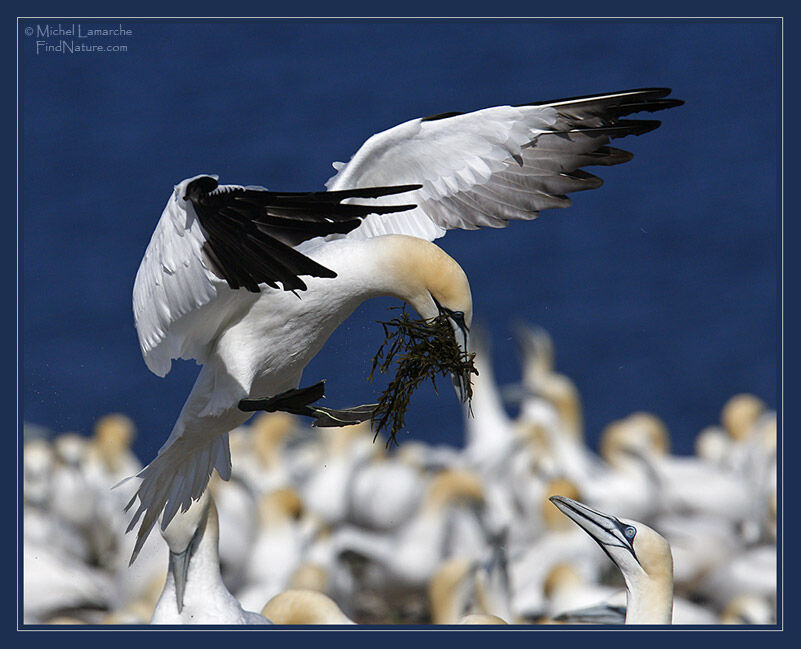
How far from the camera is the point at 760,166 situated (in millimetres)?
15469

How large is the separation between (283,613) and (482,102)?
7939mm

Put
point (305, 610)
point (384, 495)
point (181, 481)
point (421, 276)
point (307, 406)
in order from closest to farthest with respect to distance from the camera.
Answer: point (421, 276)
point (307, 406)
point (181, 481)
point (305, 610)
point (384, 495)

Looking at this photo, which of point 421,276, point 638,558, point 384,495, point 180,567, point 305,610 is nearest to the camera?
point 421,276

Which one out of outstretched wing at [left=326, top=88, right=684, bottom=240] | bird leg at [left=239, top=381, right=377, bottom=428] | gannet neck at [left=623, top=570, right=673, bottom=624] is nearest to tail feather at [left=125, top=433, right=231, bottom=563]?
bird leg at [left=239, top=381, right=377, bottom=428]

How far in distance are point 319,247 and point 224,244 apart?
25.6 inches

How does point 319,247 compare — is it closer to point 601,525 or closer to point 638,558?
point 601,525

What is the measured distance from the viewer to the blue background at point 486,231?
39.2ft

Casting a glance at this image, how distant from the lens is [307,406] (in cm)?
422

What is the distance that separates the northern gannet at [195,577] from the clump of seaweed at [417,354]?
143 cm

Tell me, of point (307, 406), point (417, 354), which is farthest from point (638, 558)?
point (307, 406)

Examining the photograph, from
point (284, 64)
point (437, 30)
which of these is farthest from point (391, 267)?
point (437, 30)

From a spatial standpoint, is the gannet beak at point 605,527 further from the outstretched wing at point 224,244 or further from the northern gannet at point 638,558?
the outstretched wing at point 224,244

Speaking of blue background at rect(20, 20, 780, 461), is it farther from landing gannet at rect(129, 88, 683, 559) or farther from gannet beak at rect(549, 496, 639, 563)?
gannet beak at rect(549, 496, 639, 563)

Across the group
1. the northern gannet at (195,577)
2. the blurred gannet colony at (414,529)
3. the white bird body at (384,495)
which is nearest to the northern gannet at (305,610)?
the blurred gannet colony at (414,529)
